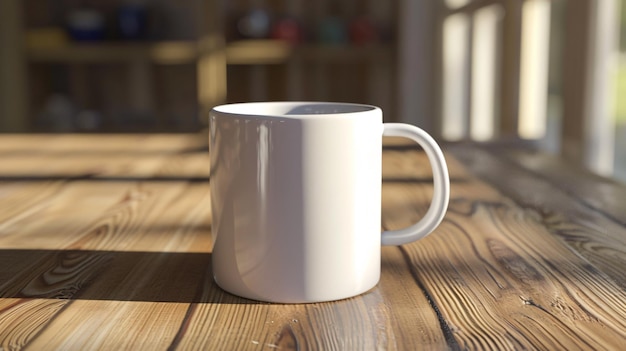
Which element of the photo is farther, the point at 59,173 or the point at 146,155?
the point at 146,155

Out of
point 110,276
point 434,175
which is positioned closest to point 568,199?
point 434,175

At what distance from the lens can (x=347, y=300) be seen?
51 centimetres

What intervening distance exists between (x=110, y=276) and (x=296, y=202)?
165 millimetres

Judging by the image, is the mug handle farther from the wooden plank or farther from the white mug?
the wooden plank

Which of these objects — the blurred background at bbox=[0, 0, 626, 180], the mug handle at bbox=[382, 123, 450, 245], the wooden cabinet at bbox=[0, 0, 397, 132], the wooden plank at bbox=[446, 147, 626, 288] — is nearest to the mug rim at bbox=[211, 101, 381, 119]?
the mug handle at bbox=[382, 123, 450, 245]

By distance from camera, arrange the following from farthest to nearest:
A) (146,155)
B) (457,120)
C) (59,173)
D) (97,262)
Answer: (457,120), (146,155), (59,173), (97,262)

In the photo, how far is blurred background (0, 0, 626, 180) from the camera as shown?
2.63 metres

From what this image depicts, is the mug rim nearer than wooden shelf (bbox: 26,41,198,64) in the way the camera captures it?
Yes

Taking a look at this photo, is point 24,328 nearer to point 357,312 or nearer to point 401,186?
point 357,312

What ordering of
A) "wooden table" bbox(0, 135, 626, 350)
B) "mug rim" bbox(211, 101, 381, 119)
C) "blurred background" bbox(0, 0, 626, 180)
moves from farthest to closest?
"blurred background" bbox(0, 0, 626, 180) → "mug rim" bbox(211, 101, 381, 119) → "wooden table" bbox(0, 135, 626, 350)

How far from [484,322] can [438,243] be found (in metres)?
0.20

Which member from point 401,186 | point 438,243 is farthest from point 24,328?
point 401,186

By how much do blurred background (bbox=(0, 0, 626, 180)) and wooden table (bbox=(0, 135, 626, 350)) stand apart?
4.58 ft

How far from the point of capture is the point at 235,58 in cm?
338
